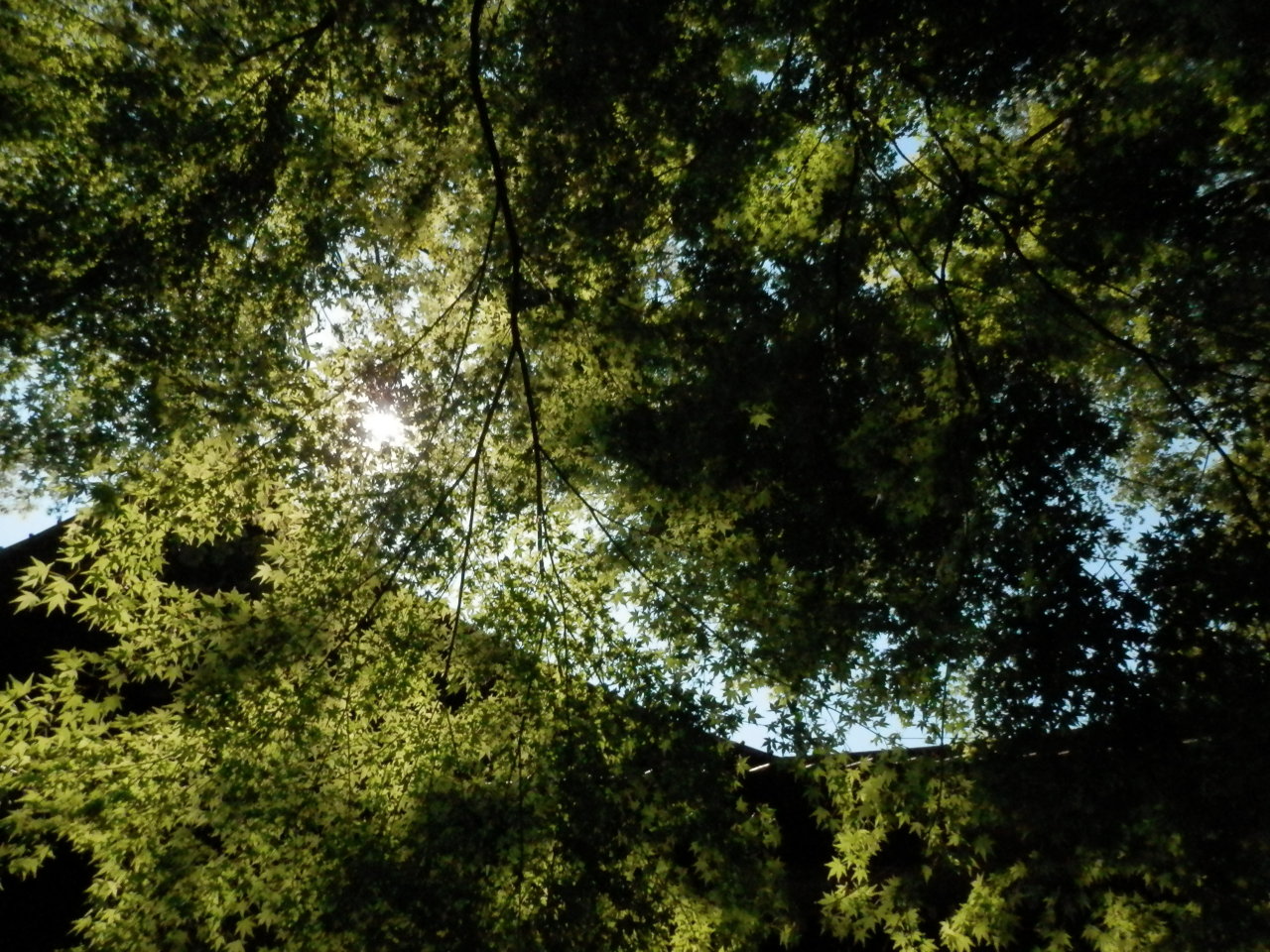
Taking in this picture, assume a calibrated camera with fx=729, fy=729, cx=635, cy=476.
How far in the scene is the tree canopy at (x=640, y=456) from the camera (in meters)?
4.96

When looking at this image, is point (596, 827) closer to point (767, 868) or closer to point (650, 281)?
point (767, 868)

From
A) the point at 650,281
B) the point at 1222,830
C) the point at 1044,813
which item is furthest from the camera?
the point at 650,281

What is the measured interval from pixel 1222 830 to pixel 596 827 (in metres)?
3.92

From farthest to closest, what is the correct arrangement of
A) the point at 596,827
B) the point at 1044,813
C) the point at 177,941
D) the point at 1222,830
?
the point at 596,827
the point at 177,941
the point at 1044,813
the point at 1222,830

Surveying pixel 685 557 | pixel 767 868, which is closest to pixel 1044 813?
pixel 767 868

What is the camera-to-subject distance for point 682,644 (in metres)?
6.02

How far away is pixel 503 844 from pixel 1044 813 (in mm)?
3600

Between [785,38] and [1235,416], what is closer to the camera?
[1235,416]

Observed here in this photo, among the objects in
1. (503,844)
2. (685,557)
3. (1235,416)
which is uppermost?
(1235,416)

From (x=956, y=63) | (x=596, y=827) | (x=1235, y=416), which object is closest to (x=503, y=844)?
(x=596, y=827)

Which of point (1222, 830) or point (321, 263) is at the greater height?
point (321, 263)

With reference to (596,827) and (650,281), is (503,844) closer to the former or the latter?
(596,827)

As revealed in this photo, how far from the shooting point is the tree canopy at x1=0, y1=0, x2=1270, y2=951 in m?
4.96

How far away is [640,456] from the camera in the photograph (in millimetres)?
6586
